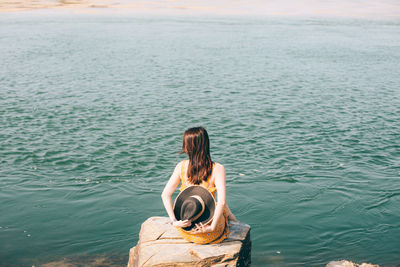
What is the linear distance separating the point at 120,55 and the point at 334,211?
29356mm

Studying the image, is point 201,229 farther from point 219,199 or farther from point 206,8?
point 206,8

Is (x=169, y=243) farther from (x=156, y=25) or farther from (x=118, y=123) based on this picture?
(x=156, y=25)

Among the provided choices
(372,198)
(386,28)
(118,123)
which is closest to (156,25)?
(386,28)

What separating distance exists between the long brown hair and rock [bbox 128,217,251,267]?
1.14 metres

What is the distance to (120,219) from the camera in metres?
11.1

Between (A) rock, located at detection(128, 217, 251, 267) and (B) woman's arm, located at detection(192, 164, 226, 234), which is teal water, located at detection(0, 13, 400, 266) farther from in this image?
(B) woman's arm, located at detection(192, 164, 226, 234)

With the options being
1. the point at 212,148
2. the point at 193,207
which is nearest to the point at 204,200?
the point at 193,207

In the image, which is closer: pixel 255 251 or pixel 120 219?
pixel 255 251

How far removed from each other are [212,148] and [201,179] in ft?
29.9

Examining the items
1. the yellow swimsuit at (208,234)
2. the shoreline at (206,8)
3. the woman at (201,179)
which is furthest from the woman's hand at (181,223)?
the shoreline at (206,8)

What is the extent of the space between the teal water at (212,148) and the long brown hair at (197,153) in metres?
3.48

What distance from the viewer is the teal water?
34.0 ft

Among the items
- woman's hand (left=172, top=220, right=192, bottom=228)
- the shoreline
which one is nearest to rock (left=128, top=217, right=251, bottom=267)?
woman's hand (left=172, top=220, right=192, bottom=228)

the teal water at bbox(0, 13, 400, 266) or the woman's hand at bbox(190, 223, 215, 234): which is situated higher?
the woman's hand at bbox(190, 223, 215, 234)
